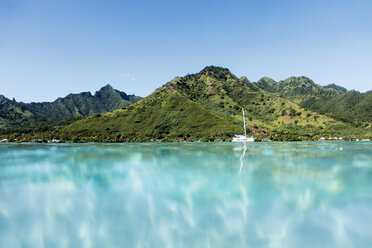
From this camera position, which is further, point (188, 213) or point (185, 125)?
point (185, 125)

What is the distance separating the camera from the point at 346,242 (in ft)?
29.1

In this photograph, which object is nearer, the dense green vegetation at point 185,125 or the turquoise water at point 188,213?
the turquoise water at point 188,213

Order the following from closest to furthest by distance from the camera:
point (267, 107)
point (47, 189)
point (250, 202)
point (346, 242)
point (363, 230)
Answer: point (346, 242), point (363, 230), point (250, 202), point (47, 189), point (267, 107)

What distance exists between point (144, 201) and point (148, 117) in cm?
13125

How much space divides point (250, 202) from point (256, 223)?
3022mm

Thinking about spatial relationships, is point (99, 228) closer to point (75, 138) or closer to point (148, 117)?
point (75, 138)

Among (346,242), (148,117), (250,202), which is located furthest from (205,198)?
(148,117)

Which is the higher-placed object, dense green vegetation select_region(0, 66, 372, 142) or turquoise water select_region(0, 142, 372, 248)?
dense green vegetation select_region(0, 66, 372, 142)

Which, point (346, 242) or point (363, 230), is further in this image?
point (363, 230)

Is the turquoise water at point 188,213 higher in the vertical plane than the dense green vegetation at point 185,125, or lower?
lower

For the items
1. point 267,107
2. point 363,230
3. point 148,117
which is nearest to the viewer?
point 363,230

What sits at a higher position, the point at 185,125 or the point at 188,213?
the point at 185,125

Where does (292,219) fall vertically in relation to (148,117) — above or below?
below

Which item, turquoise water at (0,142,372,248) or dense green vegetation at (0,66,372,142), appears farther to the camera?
dense green vegetation at (0,66,372,142)
